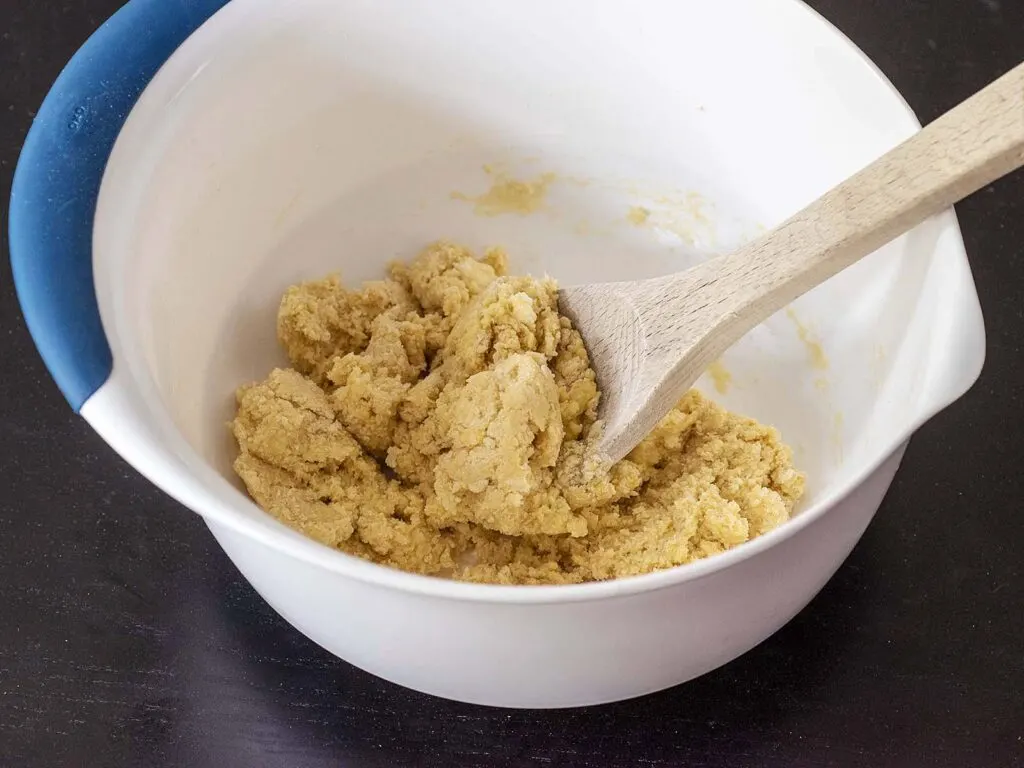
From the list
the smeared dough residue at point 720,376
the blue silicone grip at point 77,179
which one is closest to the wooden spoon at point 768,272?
the smeared dough residue at point 720,376

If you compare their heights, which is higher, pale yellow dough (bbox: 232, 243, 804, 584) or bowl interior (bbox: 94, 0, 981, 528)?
bowl interior (bbox: 94, 0, 981, 528)

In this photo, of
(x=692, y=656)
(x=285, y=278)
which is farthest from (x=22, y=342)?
(x=692, y=656)

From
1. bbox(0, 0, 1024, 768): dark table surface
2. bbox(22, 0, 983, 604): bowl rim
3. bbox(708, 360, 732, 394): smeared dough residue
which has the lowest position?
bbox(0, 0, 1024, 768): dark table surface

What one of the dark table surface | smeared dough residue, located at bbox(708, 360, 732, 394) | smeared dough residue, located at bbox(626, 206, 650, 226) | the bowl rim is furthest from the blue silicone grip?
smeared dough residue, located at bbox(708, 360, 732, 394)

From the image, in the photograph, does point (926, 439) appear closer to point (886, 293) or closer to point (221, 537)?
point (886, 293)

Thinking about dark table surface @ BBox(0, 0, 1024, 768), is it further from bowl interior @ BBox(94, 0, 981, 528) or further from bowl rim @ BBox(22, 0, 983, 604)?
bowl rim @ BBox(22, 0, 983, 604)

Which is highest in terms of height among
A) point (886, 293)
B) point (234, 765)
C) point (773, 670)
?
point (886, 293)

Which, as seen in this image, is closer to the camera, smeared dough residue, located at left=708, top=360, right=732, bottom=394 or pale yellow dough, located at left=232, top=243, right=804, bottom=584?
pale yellow dough, located at left=232, top=243, right=804, bottom=584
